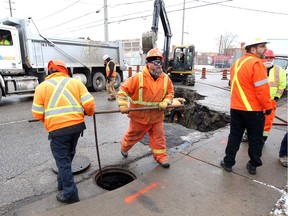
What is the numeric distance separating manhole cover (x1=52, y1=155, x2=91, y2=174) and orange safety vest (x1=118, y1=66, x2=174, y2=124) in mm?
1063

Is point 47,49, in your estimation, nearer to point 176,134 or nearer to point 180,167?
point 176,134

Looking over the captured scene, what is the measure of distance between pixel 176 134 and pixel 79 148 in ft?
6.93

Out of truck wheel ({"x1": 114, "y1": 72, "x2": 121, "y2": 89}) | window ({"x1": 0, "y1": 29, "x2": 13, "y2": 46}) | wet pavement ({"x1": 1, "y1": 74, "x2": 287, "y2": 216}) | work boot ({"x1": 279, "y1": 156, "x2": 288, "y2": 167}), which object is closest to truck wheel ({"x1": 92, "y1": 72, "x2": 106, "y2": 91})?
truck wheel ({"x1": 114, "y1": 72, "x2": 121, "y2": 89})

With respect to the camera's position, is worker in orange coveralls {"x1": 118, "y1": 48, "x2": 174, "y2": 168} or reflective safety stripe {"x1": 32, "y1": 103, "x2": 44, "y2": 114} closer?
reflective safety stripe {"x1": 32, "y1": 103, "x2": 44, "y2": 114}

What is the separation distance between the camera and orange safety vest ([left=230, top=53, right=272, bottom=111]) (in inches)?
110

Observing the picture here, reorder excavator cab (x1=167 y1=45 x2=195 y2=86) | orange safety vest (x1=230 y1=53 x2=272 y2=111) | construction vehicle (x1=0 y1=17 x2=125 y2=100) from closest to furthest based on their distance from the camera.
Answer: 1. orange safety vest (x1=230 y1=53 x2=272 y2=111)
2. construction vehicle (x1=0 y1=17 x2=125 y2=100)
3. excavator cab (x1=167 y1=45 x2=195 y2=86)

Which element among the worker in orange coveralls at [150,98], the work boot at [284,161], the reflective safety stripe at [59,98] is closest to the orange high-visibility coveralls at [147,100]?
the worker in orange coveralls at [150,98]

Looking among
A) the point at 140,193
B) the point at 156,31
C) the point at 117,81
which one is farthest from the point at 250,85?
the point at 117,81

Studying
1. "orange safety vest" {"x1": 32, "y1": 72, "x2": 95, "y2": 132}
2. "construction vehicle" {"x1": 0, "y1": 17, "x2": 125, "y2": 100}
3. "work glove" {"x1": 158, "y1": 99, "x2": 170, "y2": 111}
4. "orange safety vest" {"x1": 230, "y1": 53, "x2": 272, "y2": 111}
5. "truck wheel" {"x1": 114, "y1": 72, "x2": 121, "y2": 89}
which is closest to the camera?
"orange safety vest" {"x1": 32, "y1": 72, "x2": 95, "y2": 132}

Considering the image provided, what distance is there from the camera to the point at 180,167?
3.38 meters

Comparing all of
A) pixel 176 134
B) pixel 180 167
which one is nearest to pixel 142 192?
pixel 180 167

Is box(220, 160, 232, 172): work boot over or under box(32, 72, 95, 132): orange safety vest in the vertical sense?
under

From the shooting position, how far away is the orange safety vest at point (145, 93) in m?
3.25

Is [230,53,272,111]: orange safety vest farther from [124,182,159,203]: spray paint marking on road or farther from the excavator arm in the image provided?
the excavator arm
